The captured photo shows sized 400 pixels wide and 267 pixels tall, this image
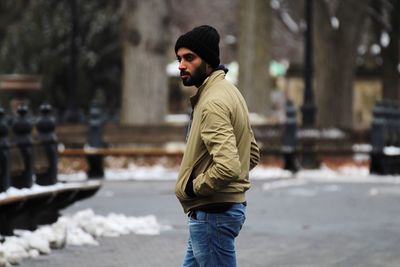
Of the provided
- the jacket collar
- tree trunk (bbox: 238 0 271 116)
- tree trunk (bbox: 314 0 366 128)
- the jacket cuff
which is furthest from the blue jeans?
tree trunk (bbox: 314 0 366 128)

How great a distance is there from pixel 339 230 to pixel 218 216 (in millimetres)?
7294

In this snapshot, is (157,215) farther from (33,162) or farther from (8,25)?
(8,25)

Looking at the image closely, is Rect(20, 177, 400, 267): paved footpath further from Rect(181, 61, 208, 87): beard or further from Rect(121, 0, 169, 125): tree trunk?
Rect(121, 0, 169, 125): tree trunk

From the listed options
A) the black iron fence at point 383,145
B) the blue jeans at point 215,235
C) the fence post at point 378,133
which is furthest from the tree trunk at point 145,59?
the blue jeans at point 215,235

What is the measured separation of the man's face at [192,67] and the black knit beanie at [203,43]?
2 centimetres

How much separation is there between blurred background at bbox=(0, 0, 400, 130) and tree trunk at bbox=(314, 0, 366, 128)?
0.08ft

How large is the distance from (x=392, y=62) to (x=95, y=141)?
16.2m

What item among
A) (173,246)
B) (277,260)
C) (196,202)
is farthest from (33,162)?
(196,202)

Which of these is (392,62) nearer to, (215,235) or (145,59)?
(145,59)

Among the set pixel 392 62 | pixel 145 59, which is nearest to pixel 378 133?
pixel 145 59

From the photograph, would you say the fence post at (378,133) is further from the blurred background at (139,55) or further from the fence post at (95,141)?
the fence post at (95,141)

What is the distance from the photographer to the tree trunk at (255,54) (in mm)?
30484

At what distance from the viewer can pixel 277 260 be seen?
10859mm

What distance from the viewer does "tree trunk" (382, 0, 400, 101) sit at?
1439 inches
